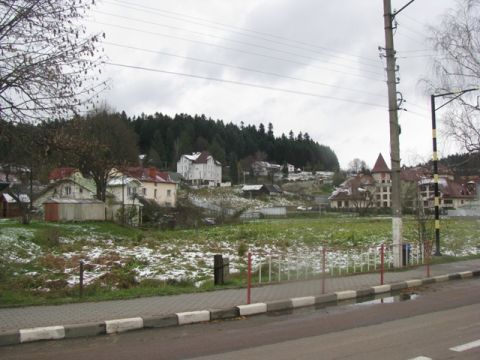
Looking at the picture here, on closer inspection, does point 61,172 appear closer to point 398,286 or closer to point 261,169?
point 398,286

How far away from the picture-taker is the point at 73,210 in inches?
1937

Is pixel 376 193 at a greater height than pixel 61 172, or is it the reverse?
pixel 376 193

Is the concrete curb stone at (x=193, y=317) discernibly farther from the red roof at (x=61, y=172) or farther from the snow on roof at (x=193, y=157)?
the snow on roof at (x=193, y=157)

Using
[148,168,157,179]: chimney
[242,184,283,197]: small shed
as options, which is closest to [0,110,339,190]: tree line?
[148,168,157,179]: chimney

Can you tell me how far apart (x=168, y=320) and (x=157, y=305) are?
1.21 meters

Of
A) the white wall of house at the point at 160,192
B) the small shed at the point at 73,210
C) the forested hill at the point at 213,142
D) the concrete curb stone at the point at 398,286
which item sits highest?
the forested hill at the point at 213,142

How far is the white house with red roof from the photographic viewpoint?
149625 mm

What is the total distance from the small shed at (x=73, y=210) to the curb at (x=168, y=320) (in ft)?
132

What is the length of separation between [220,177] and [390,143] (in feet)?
468

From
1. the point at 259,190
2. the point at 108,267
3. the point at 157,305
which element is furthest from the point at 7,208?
the point at 259,190

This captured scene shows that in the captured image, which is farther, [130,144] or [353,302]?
[130,144]

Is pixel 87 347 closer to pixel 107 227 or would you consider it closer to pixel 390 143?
pixel 390 143

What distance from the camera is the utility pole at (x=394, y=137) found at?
17766 millimetres

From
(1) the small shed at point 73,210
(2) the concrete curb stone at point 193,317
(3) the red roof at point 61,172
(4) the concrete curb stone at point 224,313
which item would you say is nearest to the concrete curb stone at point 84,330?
(2) the concrete curb stone at point 193,317
